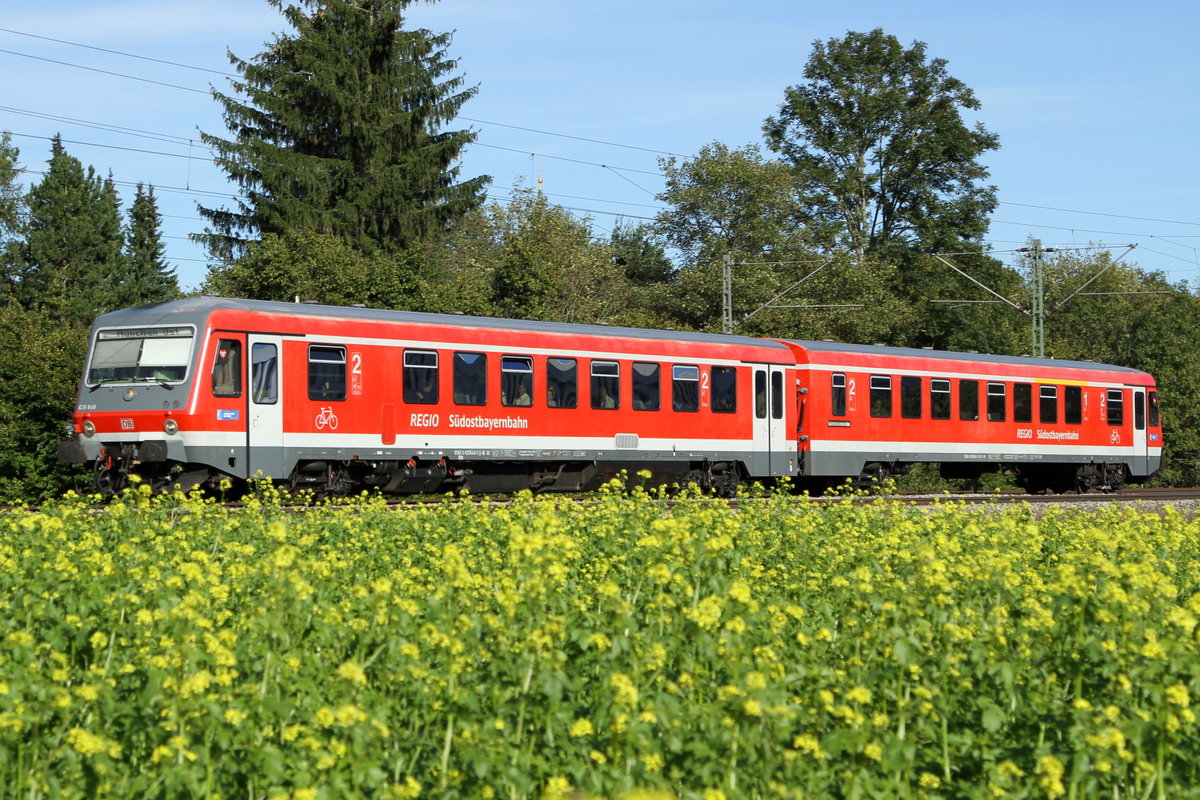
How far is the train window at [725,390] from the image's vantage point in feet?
81.3

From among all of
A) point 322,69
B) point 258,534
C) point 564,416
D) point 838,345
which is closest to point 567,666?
point 258,534

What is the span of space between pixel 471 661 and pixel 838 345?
21.9 m

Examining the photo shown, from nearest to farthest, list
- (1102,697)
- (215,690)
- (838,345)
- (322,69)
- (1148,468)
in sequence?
1. (215,690)
2. (1102,697)
3. (838,345)
4. (1148,468)
5. (322,69)

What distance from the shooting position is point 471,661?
619cm

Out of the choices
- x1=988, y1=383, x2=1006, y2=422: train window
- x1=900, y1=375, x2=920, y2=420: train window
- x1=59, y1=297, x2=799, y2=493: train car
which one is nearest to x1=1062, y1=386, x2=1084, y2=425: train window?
x1=988, y1=383, x2=1006, y2=422: train window

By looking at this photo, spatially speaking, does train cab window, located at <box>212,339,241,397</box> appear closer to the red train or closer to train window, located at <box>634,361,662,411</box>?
the red train

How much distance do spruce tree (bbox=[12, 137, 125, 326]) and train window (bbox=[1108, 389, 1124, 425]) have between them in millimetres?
47477

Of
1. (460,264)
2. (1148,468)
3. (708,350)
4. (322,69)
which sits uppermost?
(322,69)

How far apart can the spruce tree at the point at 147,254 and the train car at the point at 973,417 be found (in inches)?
2090

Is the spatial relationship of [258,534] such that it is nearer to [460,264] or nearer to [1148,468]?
[1148,468]

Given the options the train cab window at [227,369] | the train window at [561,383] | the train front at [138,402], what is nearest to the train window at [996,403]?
the train window at [561,383]

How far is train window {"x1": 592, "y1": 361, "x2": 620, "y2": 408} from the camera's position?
74.9 feet

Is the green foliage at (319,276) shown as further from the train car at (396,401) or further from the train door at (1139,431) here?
the train door at (1139,431)

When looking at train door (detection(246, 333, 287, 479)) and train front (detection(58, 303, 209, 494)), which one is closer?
train front (detection(58, 303, 209, 494))
